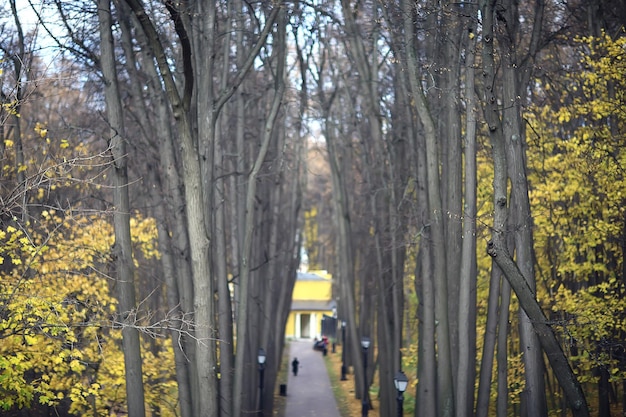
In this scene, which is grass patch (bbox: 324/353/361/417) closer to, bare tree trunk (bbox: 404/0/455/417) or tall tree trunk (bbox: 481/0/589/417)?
bare tree trunk (bbox: 404/0/455/417)

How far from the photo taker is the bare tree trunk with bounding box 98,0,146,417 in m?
12.2

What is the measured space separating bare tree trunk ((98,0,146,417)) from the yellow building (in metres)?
48.1

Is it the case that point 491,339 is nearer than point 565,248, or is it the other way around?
point 491,339

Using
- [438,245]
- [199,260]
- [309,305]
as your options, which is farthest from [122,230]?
[309,305]

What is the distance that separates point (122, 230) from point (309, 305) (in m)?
50.5

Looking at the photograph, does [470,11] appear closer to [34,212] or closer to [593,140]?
[593,140]

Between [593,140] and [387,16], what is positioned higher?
[387,16]

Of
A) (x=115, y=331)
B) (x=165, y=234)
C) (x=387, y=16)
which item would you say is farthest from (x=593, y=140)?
(x=115, y=331)

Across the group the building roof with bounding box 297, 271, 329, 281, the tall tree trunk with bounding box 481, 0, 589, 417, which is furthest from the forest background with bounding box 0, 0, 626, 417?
the building roof with bounding box 297, 271, 329, 281

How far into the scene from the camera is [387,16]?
52.4 ft

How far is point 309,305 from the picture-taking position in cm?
6216

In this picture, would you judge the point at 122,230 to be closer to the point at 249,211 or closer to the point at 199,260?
the point at 199,260

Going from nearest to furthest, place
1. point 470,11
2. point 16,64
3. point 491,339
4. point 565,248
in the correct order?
point 470,11
point 16,64
point 491,339
point 565,248

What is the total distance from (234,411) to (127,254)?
4.90m
